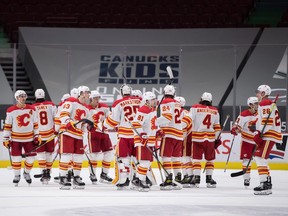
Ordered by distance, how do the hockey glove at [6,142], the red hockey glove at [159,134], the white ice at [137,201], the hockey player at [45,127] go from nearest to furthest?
the white ice at [137,201], the red hockey glove at [159,134], the hockey glove at [6,142], the hockey player at [45,127]

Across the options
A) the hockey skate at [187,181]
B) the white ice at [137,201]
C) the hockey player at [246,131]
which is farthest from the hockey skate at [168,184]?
the hockey player at [246,131]

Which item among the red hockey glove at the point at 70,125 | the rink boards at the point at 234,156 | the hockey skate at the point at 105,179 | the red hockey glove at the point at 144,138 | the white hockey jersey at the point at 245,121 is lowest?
the hockey skate at the point at 105,179

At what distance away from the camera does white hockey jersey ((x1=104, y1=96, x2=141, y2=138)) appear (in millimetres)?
10734

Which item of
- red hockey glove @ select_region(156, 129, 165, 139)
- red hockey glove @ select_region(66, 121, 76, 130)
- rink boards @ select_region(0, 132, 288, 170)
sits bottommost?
rink boards @ select_region(0, 132, 288, 170)

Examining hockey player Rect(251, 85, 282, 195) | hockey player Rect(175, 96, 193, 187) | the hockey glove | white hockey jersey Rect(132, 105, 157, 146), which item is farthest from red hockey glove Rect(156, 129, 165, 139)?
the hockey glove

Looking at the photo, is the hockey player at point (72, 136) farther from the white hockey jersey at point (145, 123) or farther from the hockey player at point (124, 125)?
the white hockey jersey at point (145, 123)

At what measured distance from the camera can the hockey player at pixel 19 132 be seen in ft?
36.3

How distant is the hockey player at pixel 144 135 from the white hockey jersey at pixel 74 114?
78 centimetres

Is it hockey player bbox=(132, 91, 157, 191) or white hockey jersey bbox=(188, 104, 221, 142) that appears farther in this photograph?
white hockey jersey bbox=(188, 104, 221, 142)

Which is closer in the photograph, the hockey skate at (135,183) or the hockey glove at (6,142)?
the hockey skate at (135,183)

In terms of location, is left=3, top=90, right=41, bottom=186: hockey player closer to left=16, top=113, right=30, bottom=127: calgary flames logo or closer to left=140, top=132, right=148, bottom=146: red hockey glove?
left=16, top=113, right=30, bottom=127: calgary flames logo
